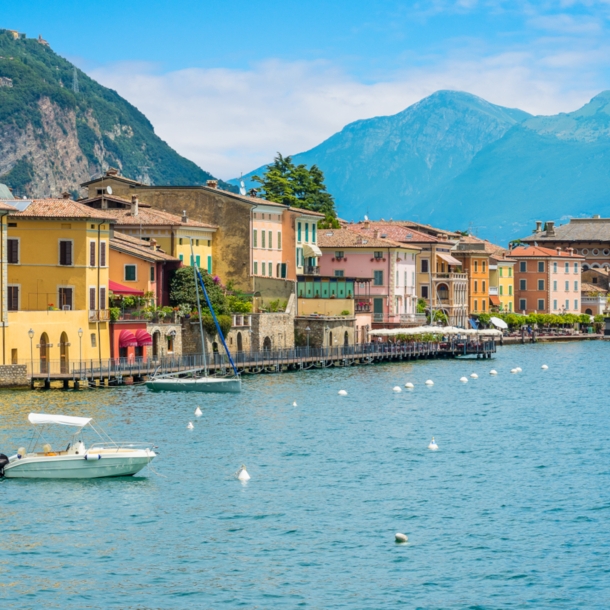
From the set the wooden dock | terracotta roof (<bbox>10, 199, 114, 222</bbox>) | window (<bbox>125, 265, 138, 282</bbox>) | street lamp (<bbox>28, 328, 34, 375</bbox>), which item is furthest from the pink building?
street lamp (<bbox>28, 328, 34, 375</bbox>)

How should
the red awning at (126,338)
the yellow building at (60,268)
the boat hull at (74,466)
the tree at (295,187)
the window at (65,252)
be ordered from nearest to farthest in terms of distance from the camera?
the boat hull at (74,466) → the yellow building at (60,268) → the window at (65,252) → the red awning at (126,338) → the tree at (295,187)

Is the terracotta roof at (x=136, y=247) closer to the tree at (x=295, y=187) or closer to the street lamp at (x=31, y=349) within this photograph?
the street lamp at (x=31, y=349)

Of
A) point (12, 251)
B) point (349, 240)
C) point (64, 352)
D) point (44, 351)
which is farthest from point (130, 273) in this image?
point (349, 240)

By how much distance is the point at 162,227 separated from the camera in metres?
96.2

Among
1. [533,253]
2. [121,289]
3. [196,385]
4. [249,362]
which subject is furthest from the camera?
[533,253]

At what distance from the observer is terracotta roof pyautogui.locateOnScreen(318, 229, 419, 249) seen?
124625mm

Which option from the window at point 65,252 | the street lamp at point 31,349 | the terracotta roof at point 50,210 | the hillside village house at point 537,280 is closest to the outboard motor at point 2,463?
the street lamp at point 31,349

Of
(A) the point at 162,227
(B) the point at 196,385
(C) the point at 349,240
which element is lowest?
(B) the point at 196,385

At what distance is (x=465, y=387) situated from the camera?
89812mm

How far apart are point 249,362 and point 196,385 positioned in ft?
45.6

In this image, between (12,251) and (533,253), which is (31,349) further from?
(533,253)

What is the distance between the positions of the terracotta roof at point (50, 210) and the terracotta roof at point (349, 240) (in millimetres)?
46640

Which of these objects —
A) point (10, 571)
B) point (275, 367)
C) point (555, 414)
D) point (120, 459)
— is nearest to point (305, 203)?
point (275, 367)

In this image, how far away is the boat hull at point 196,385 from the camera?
76.1 metres
